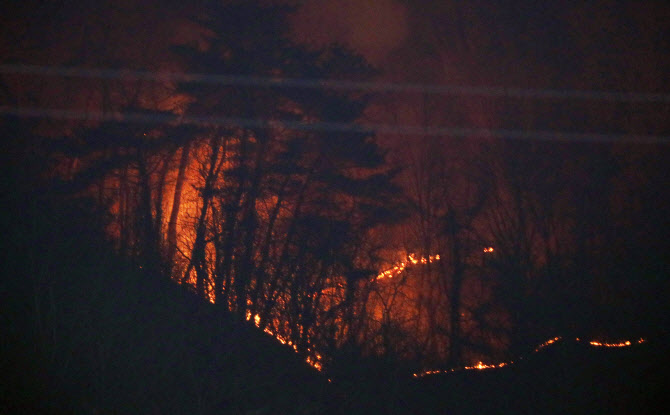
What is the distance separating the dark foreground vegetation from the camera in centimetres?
682

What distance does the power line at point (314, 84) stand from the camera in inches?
438

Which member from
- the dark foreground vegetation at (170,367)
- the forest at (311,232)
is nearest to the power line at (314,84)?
the forest at (311,232)

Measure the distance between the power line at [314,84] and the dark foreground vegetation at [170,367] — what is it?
3.83 meters

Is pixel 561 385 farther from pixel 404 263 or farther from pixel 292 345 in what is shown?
pixel 292 345

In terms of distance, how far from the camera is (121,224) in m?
10.5

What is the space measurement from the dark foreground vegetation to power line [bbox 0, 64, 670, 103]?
12.6 feet


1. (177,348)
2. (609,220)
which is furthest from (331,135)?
(609,220)

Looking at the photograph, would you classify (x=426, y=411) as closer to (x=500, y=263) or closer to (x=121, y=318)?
(x=121, y=318)

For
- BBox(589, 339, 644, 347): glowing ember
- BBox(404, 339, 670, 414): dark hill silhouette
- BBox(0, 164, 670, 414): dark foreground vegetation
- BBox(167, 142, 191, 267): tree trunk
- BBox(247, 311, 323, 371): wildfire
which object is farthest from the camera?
BBox(589, 339, 644, 347): glowing ember

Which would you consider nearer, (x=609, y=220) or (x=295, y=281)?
(x=295, y=281)

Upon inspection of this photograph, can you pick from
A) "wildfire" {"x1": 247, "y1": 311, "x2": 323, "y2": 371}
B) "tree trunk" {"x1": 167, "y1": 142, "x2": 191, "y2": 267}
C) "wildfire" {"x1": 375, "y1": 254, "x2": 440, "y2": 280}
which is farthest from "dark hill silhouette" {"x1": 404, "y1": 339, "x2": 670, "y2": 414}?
"tree trunk" {"x1": 167, "y1": 142, "x2": 191, "y2": 267}

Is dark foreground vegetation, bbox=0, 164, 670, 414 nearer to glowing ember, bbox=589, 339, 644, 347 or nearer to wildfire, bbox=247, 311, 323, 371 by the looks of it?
wildfire, bbox=247, 311, 323, 371

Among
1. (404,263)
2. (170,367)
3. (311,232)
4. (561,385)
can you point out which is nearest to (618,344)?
Answer: (561,385)

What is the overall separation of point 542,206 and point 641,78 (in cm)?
424
